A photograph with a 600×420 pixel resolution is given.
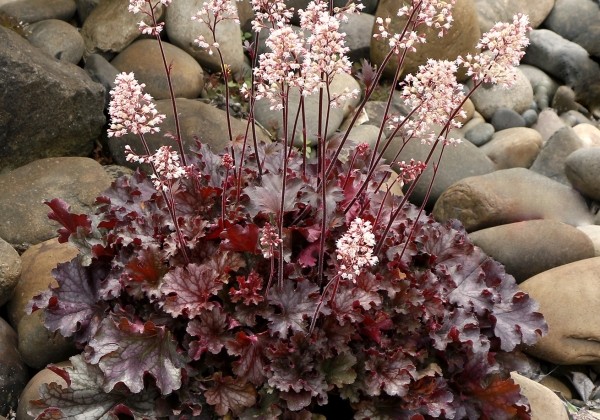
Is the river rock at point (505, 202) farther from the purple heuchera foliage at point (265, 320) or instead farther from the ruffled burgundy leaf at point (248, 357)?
the ruffled burgundy leaf at point (248, 357)

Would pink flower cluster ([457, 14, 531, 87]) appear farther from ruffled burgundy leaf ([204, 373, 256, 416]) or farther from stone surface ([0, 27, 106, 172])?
stone surface ([0, 27, 106, 172])

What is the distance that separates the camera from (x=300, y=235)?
118 inches

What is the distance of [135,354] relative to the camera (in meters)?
2.64

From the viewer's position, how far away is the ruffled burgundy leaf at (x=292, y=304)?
2.66 meters

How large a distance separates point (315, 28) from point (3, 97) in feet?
9.35

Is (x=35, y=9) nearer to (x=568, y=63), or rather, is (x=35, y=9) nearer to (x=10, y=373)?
(x=10, y=373)

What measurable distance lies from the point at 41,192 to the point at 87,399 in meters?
1.96

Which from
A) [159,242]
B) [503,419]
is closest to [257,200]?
[159,242]

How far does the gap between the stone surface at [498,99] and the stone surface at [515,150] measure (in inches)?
25.5

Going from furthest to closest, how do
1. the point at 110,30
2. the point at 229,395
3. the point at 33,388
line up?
the point at 110,30 < the point at 33,388 < the point at 229,395

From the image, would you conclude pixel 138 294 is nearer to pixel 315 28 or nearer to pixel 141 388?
pixel 141 388

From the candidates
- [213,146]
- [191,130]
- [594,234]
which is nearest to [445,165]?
[594,234]

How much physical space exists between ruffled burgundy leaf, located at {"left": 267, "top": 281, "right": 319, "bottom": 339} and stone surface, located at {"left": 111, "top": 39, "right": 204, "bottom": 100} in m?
2.98

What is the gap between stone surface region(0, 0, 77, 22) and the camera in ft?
17.5
